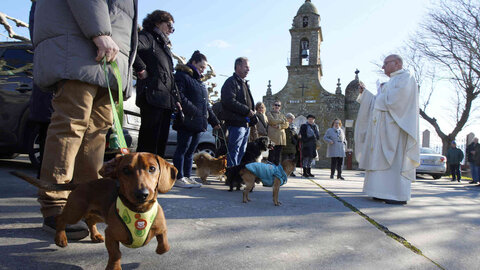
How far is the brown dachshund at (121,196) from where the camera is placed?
1.48 meters

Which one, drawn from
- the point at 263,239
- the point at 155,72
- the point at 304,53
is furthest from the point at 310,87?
the point at 263,239

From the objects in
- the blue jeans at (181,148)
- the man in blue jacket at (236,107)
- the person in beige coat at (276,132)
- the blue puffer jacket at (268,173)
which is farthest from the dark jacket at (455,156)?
the blue jeans at (181,148)

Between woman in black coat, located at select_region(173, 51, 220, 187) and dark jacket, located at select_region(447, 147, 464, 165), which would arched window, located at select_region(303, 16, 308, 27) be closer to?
dark jacket, located at select_region(447, 147, 464, 165)

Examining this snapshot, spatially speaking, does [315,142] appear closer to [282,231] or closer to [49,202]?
[282,231]

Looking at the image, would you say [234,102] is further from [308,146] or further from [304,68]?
[304,68]

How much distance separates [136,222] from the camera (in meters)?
1.50

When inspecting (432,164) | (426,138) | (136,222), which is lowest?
(136,222)

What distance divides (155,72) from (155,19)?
0.65m

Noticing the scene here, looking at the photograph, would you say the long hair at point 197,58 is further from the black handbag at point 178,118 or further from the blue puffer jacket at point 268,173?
the blue puffer jacket at point 268,173

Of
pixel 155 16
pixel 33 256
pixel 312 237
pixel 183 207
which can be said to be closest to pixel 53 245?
pixel 33 256

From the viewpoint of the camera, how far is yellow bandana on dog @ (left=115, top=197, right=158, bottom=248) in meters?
1.50

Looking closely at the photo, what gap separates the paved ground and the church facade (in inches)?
1276

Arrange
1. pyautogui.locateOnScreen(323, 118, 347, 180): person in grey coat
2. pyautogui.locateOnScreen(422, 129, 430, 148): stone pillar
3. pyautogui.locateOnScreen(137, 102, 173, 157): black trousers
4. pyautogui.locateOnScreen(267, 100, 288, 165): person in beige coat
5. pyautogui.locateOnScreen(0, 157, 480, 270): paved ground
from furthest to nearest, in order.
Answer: pyautogui.locateOnScreen(422, 129, 430, 148): stone pillar
pyautogui.locateOnScreen(323, 118, 347, 180): person in grey coat
pyautogui.locateOnScreen(267, 100, 288, 165): person in beige coat
pyautogui.locateOnScreen(137, 102, 173, 157): black trousers
pyautogui.locateOnScreen(0, 157, 480, 270): paved ground

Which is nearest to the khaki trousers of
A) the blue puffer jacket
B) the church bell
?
the blue puffer jacket
